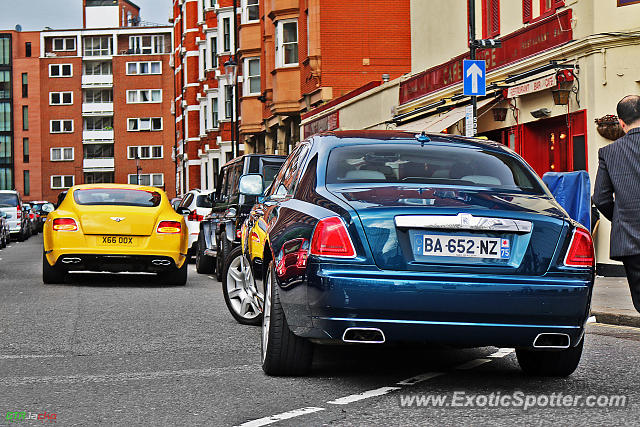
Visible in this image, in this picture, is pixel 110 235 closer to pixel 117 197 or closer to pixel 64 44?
pixel 117 197

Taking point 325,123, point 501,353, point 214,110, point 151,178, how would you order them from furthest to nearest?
point 151,178 → point 214,110 → point 325,123 → point 501,353

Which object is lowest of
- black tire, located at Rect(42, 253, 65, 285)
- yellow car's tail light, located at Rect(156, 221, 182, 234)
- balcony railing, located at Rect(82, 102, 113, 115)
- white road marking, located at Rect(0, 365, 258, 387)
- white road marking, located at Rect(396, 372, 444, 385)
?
white road marking, located at Rect(396, 372, 444, 385)

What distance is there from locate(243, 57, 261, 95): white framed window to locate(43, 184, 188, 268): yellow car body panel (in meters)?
33.2

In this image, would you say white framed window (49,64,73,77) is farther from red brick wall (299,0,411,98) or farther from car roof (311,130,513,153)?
car roof (311,130,513,153)

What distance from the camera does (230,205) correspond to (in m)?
16.4

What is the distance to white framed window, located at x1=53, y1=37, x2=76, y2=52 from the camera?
111938 mm

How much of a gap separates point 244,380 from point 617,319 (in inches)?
213

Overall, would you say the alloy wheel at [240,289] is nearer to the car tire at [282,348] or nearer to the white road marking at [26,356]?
the white road marking at [26,356]

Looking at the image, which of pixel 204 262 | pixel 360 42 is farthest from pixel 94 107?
pixel 204 262

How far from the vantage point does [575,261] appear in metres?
6.45

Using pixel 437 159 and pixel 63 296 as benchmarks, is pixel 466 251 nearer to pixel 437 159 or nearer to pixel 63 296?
pixel 437 159

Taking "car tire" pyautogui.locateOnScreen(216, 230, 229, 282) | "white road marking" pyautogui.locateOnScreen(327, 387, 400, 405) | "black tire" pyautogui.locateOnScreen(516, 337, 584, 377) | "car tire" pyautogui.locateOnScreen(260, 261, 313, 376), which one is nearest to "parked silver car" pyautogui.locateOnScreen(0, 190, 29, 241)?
"car tire" pyautogui.locateOnScreen(216, 230, 229, 282)

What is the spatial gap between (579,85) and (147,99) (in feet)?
303

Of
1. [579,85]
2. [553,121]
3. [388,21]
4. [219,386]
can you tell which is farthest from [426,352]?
[388,21]
